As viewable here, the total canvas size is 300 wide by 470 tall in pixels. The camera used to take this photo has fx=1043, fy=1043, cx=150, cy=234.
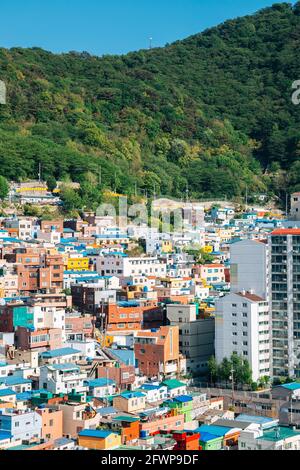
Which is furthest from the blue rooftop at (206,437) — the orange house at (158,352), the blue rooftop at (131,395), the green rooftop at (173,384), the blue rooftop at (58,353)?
the orange house at (158,352)

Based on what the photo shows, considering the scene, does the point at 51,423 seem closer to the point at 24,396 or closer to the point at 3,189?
the point at 24,396

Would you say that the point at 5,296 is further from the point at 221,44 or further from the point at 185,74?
the point at 221,44

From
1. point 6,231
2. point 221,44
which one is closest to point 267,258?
point 6,231

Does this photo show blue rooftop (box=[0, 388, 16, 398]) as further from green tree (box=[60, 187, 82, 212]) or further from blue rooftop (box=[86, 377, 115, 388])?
green tree (box=[60, 187, 82, 212])

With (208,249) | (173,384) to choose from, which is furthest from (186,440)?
(208,249)

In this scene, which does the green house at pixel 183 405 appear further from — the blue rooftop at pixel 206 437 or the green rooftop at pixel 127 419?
the blue rooftop at pixel 206 437

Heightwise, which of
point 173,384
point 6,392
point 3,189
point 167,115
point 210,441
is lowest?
point 210,441
